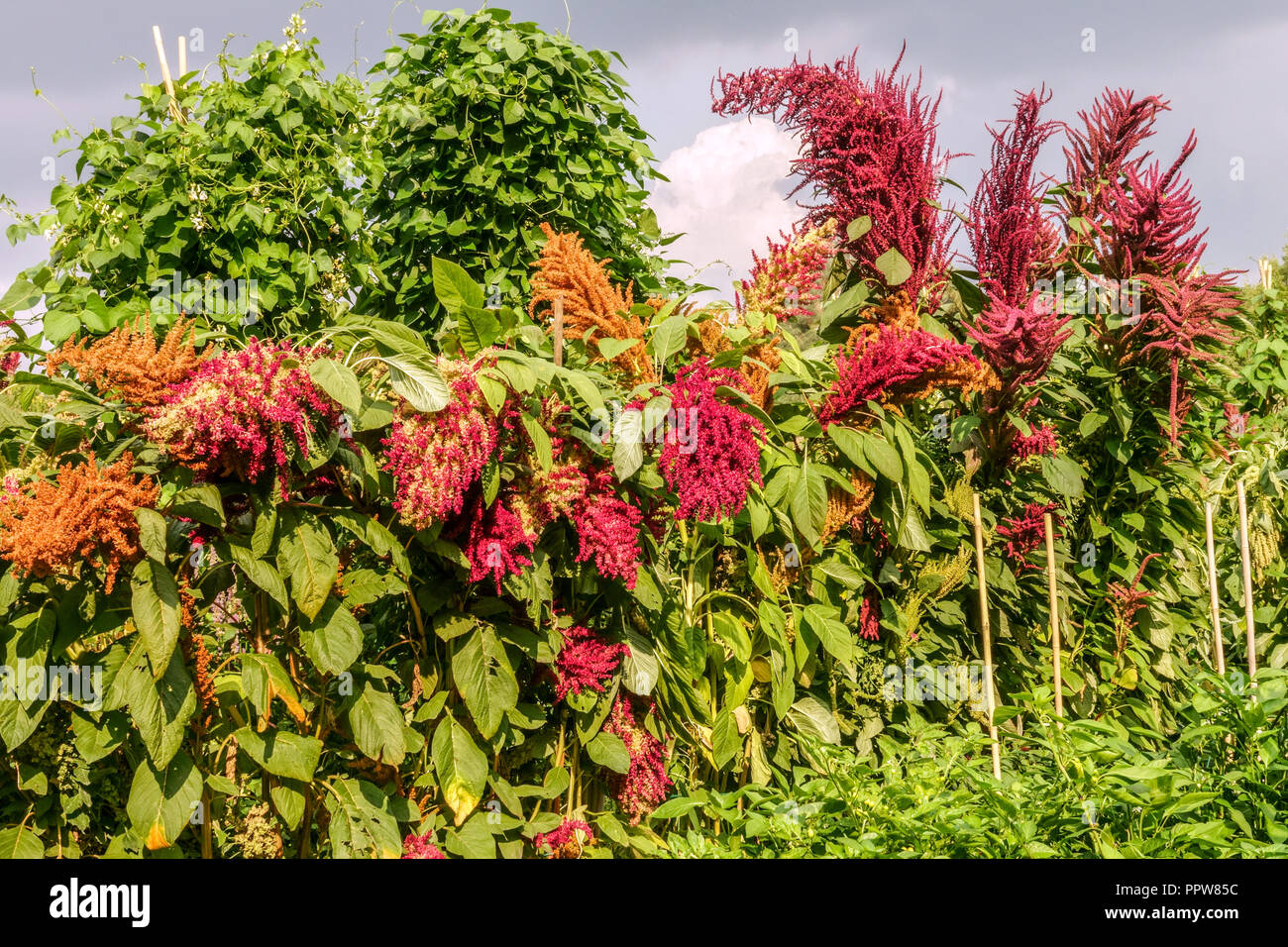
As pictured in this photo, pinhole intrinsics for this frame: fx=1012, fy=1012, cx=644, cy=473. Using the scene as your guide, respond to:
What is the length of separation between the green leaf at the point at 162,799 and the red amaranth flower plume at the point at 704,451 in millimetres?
1106

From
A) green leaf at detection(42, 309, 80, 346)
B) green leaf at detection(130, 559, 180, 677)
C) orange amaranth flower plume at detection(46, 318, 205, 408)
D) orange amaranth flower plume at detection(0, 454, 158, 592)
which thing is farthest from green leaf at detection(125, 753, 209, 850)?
green leaf at detection(42, 309, 80, 346)

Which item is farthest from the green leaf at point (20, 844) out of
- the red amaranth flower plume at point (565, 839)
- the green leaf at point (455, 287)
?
the green leaf at point (455, 287)

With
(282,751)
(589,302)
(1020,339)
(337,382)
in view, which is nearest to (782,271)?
(589,302)

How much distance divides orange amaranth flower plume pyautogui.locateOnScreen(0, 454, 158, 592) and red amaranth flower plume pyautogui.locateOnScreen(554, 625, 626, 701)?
92 cm

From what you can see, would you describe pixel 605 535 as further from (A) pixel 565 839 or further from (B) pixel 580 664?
(A) pixel 565 839

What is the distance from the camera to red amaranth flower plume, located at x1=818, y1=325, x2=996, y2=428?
8.27 feet

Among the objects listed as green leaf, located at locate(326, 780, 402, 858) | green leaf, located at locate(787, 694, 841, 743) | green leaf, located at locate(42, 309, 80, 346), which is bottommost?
green leaf, located at locate(326, 780, 402, 858)

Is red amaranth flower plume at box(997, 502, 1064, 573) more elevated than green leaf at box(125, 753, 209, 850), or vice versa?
red amaranth flower plume at box(997, 502, 1064, 573)

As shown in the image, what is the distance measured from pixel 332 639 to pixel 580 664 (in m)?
0.57

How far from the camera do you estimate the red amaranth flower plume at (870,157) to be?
311 centimetres

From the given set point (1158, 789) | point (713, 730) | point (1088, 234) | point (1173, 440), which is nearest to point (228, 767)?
point (713, 730)

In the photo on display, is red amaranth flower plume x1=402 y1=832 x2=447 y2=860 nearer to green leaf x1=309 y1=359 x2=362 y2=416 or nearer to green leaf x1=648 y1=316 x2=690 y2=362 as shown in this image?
green leaf x1=309 y1=359 x2=362 y2=416

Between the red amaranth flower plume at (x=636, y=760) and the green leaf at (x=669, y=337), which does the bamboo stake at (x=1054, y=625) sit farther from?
the green leaf at (x=669, y=337)

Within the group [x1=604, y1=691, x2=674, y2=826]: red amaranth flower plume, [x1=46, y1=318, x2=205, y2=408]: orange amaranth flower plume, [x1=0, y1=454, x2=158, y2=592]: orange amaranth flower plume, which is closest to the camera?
[x1=0, y1=454, x2=158, y2=592]: orange amaranth flower plume
